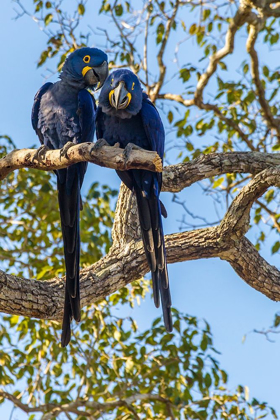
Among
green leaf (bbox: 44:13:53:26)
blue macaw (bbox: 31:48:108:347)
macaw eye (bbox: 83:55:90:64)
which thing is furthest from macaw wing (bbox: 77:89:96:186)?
green leaf (bbox: 44:13:53:26)

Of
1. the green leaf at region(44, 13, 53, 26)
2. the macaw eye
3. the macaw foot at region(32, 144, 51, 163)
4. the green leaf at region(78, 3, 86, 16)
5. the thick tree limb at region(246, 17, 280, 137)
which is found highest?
the green leaf at region(78, 3, 86, 16)

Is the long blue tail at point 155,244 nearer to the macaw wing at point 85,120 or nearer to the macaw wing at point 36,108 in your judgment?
the macaw wing at point 85,120

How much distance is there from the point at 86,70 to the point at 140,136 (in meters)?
0.53

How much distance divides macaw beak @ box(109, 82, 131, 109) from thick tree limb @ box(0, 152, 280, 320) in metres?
0.55

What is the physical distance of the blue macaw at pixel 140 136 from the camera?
10.0 feet

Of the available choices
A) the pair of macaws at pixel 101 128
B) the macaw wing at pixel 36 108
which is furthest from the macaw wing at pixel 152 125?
the macaw wing at pixel 36 108

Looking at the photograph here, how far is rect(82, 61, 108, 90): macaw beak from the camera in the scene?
3.44 metres

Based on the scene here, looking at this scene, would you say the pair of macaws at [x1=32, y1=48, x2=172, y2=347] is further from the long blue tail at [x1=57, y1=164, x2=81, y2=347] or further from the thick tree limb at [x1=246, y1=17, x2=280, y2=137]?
the thick tree limb at [x1=246, y1=17, x2=280, y2=137]

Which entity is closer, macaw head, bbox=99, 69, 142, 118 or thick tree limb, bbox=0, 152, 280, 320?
thick tree limb, bbox=0, 152, 280, 320

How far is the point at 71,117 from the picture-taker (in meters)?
3.34

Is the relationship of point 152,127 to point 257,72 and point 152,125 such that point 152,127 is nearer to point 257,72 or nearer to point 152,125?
point 152,125

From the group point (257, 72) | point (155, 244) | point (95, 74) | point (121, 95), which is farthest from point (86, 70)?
point (257, 72)

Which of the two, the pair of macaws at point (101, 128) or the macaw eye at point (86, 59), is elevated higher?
the macaw eye at point (86, 59)

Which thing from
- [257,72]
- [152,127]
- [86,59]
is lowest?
[152,127]
